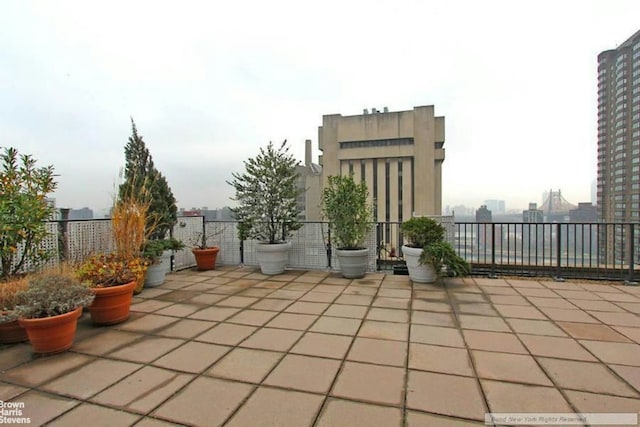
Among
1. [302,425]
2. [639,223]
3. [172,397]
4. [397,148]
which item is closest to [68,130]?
[172,397]

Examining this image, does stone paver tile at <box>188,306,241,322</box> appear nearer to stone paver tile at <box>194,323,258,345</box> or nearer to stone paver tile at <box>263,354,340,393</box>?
stone paver tile at <box>194,323,258,345</box>

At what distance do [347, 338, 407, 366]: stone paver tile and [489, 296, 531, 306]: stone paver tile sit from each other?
6.15 feet

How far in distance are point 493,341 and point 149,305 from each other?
143 inches

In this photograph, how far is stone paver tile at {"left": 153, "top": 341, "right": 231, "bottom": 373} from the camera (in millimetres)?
2012

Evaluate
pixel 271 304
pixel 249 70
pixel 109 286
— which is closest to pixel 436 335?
pixel 271 304

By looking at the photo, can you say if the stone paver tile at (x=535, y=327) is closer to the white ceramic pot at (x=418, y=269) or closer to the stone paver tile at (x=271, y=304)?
the white ceramic pot at (x=418, y=269)

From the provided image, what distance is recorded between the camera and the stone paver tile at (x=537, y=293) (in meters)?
3.70

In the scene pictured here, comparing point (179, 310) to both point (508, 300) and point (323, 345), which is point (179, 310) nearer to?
point (323, 345)

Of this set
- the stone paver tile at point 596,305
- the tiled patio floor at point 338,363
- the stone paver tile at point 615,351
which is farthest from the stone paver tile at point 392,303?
the stone paver tile at point 596,305

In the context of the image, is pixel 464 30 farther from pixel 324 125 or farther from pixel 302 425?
pixel 324 125

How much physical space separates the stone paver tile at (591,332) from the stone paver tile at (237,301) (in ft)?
10.6

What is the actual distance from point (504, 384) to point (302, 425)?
1.26m

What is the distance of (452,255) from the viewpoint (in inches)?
167

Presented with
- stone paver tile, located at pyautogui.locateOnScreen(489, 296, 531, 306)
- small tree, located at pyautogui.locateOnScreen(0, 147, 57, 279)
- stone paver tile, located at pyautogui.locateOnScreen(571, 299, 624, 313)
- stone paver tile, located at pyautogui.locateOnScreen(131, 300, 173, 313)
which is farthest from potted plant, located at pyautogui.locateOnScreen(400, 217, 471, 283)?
small tree, located at pyautogui.locateOnScreen(0, 147, 57, 279)
